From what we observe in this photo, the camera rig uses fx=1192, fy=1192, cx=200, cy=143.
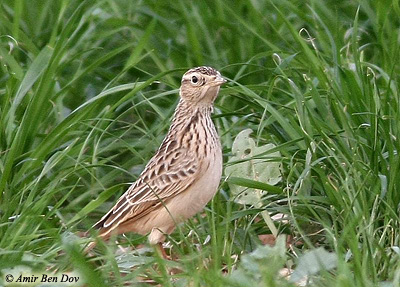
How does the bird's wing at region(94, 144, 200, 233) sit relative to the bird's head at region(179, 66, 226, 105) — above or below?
below

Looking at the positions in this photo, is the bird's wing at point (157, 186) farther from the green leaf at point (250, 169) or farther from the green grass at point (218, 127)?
the green leaf at point (250, 169)

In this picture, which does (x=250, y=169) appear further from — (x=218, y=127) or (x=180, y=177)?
(x=218, y=127)

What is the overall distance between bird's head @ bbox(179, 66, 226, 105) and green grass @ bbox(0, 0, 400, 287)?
368 mm

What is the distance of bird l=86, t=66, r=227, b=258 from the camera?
6234 mm

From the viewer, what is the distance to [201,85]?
650cm

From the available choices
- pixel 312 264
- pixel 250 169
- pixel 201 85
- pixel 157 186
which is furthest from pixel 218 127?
pixel 312 264

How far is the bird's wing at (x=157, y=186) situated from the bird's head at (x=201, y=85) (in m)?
0.32

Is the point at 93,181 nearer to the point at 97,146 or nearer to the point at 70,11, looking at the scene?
the point at 97,146

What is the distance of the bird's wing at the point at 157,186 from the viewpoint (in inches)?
247

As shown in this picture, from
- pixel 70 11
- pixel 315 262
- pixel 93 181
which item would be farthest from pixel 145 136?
pixel 315 262

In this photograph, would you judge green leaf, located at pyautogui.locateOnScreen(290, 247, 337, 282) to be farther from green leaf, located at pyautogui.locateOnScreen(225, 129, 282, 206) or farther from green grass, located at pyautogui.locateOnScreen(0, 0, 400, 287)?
green leaf, located at pyautogui.locateOnScreen(225, 129, 282, 206)

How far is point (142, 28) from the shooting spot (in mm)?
8508

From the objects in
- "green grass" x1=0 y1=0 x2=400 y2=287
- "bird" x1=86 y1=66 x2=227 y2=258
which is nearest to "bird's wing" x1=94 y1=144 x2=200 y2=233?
"bird" x1=86 y1=66 x2=227 y2=258

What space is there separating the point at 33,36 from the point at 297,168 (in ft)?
8.57
